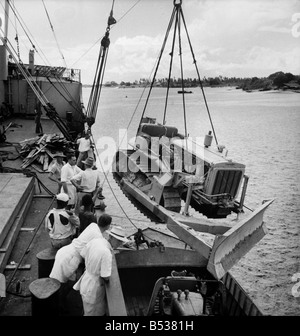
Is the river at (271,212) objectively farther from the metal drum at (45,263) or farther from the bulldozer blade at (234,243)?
the metal drum at (45,263)

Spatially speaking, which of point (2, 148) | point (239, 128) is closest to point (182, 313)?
point (2, 148)

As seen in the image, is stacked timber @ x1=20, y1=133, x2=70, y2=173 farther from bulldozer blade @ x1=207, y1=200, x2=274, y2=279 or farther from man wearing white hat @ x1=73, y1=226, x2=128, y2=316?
man wearing white hat @ x1=73, y1=226, x2=128, y2=316

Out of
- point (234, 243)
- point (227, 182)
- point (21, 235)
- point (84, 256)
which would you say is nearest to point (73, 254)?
point (84, 256)

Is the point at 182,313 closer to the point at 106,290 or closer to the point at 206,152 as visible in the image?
the point at 106,290

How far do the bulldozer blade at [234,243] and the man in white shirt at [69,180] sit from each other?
3.75m

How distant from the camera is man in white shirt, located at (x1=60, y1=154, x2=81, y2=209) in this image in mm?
8070

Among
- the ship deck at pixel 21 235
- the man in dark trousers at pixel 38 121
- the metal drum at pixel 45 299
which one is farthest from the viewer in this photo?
the man in dark trousers at pixel 38 121

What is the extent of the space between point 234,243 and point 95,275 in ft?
15.0

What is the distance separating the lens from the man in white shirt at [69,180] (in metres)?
8.07

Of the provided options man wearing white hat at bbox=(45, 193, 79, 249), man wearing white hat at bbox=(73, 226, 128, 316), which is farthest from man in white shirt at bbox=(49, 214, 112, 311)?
man wearing white hat at bbox=(45, 193, 79, 249)

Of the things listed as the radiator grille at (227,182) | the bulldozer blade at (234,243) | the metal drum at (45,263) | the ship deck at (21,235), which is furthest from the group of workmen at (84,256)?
the radiator grille at (227,182)

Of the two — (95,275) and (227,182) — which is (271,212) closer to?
(227,182)

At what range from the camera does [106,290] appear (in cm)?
491

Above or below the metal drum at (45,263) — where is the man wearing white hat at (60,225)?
above
